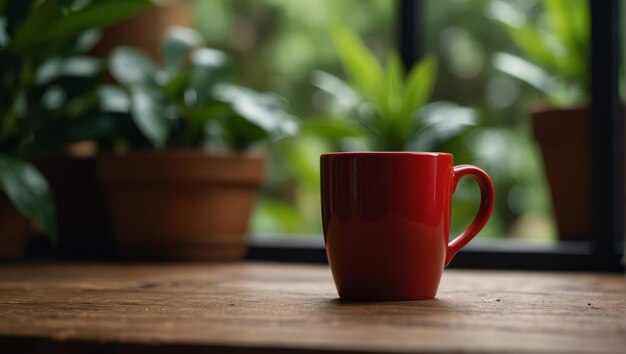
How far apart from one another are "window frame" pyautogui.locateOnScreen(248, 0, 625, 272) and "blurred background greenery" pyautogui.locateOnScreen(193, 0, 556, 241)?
4.34 ft

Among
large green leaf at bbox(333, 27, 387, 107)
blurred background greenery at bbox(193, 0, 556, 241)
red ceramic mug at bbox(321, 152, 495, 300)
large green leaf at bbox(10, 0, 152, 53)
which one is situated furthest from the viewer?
blurred background greenery at bbox(193, 0, 556, 241)

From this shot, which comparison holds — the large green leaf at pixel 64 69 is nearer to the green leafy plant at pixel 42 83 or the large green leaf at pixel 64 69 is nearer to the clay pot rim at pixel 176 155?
the green leafy plant at pixel 42 83

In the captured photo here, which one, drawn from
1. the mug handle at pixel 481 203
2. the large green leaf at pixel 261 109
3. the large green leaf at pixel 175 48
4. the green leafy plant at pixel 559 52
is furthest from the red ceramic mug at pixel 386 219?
the green leafy plant at pixel 559 52

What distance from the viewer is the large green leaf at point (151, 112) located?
1.01 meters

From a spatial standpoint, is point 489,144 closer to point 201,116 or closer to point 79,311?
point 201,116

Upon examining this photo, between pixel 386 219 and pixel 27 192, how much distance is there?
1.88 ft

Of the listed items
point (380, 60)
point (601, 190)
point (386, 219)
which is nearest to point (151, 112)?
point (386, 219)

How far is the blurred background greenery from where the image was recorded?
8.31 ft

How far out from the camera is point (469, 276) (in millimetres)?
885

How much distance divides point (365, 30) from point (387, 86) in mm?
1463

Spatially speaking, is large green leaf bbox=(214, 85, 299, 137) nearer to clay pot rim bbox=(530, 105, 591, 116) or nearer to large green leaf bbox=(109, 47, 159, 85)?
large green leaf bbox=(109, 47, 159, 85)

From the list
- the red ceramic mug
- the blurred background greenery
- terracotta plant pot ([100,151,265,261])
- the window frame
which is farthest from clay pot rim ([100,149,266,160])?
the blurred background greenery

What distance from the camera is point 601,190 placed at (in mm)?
1034

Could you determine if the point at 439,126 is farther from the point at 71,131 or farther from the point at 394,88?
the point at 71,131
